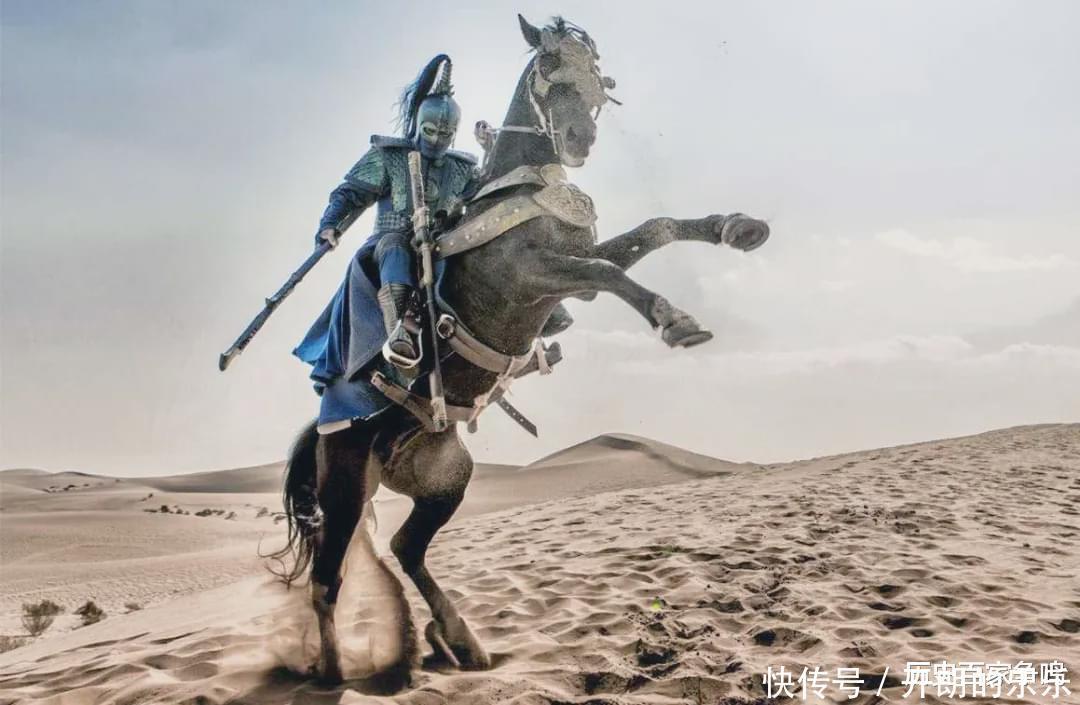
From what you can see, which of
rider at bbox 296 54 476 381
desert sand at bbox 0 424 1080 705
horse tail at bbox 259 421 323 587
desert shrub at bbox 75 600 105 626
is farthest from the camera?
desert shrub at bbox 75 600 105 626

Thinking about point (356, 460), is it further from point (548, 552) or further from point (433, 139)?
point (548, 552)

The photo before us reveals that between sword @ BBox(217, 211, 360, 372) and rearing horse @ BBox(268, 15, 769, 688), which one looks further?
sword @ BBox(217, 211, 360, 372)

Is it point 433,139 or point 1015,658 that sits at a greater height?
point 433,139

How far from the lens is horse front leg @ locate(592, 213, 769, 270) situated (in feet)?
10.9

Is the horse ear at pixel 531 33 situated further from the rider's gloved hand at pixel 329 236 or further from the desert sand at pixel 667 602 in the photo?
the desert sand at pixel 667 602

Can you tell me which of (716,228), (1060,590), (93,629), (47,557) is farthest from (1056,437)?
(47,557)

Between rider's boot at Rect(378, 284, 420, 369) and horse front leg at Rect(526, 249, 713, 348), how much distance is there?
61cm

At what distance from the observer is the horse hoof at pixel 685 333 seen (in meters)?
3.00

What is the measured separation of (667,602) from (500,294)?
3160 millimetres

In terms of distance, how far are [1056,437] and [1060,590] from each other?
14649 millimetres

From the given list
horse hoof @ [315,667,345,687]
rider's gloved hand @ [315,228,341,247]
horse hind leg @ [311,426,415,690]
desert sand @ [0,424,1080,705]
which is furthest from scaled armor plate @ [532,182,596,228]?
horse hoof @ [315,667,345,687]

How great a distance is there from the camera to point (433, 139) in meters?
4.05

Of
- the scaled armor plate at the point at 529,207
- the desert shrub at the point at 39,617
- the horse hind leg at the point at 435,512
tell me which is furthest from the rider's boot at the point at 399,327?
the desert shrub at the point at 39,617

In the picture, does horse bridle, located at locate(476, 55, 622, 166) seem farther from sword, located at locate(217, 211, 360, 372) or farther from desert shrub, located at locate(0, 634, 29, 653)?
desert shrub, located at locate(0, 634, 29, 653)
